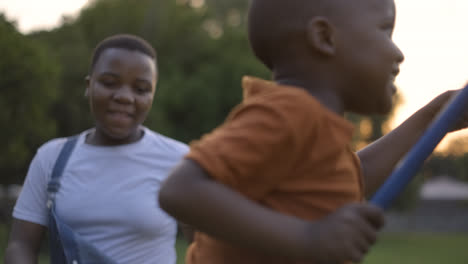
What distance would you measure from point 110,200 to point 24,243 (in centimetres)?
42

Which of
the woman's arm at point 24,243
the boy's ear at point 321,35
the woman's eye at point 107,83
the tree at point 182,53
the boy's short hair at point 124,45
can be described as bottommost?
the tree at point 182,53

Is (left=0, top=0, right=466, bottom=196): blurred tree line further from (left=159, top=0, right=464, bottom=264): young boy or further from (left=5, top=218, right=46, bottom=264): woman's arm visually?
(left=159, top=0, right=464, bottom=264): young boy

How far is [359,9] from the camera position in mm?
1592

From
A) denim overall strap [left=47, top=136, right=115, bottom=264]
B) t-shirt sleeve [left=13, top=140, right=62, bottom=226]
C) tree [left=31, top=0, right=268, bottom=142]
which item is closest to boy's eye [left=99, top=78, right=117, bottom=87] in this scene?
t-shirt sleeve [left=13, top=140, right=62, bottom=226]

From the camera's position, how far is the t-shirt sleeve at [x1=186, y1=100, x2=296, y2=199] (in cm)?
135

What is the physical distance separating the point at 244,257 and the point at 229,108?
80.2 feet

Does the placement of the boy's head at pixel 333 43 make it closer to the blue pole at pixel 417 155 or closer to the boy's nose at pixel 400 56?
the boy's nose at pixel 400 56

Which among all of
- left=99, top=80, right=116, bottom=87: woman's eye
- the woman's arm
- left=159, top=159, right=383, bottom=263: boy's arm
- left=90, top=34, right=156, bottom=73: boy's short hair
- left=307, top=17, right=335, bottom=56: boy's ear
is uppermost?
left=307, top=17, right=335, bottom=56: boy's ear

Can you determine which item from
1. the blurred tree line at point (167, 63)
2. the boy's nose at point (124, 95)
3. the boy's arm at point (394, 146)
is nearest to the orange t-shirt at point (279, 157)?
the boy's arm at point (394, 146)

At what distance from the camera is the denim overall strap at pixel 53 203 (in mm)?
2789

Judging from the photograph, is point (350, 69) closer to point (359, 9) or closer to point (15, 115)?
point (359, 9)

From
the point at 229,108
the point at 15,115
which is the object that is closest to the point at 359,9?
the point at 15,115

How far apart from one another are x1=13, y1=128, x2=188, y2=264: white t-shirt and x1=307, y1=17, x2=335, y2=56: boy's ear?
61.9 inches

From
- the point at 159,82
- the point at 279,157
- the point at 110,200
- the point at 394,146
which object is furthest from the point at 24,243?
the point at 159,82
